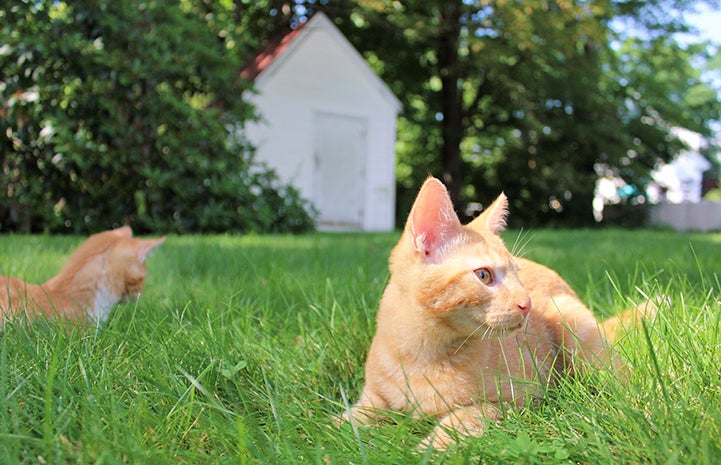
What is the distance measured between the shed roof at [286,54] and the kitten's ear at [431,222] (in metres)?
10.7

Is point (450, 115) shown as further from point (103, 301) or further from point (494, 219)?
point (494, 219)

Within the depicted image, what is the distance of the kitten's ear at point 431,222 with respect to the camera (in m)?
1.81

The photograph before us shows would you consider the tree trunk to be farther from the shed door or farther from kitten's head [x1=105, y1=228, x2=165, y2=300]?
kitten's head [x1=105, y1=228, x2=165, y2=300]

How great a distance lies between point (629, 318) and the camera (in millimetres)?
2205

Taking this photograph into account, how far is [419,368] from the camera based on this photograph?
1.79 metres

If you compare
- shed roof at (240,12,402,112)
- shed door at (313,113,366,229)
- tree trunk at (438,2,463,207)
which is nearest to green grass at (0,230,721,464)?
shed roof at (240,12,402,112)

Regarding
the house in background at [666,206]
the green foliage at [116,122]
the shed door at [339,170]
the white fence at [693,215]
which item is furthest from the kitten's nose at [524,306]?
the white fence at [693,215]

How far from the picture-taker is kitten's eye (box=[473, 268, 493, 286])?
1.76 metres

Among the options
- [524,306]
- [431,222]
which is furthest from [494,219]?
[524,306]

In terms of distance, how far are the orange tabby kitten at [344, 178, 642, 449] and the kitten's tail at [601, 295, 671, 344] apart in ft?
0.43

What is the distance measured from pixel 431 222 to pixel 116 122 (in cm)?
672

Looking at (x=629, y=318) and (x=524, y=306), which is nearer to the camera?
(x=524, y=306)

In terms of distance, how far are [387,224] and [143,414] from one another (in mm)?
13518

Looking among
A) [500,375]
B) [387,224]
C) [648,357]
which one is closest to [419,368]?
[500,375]
